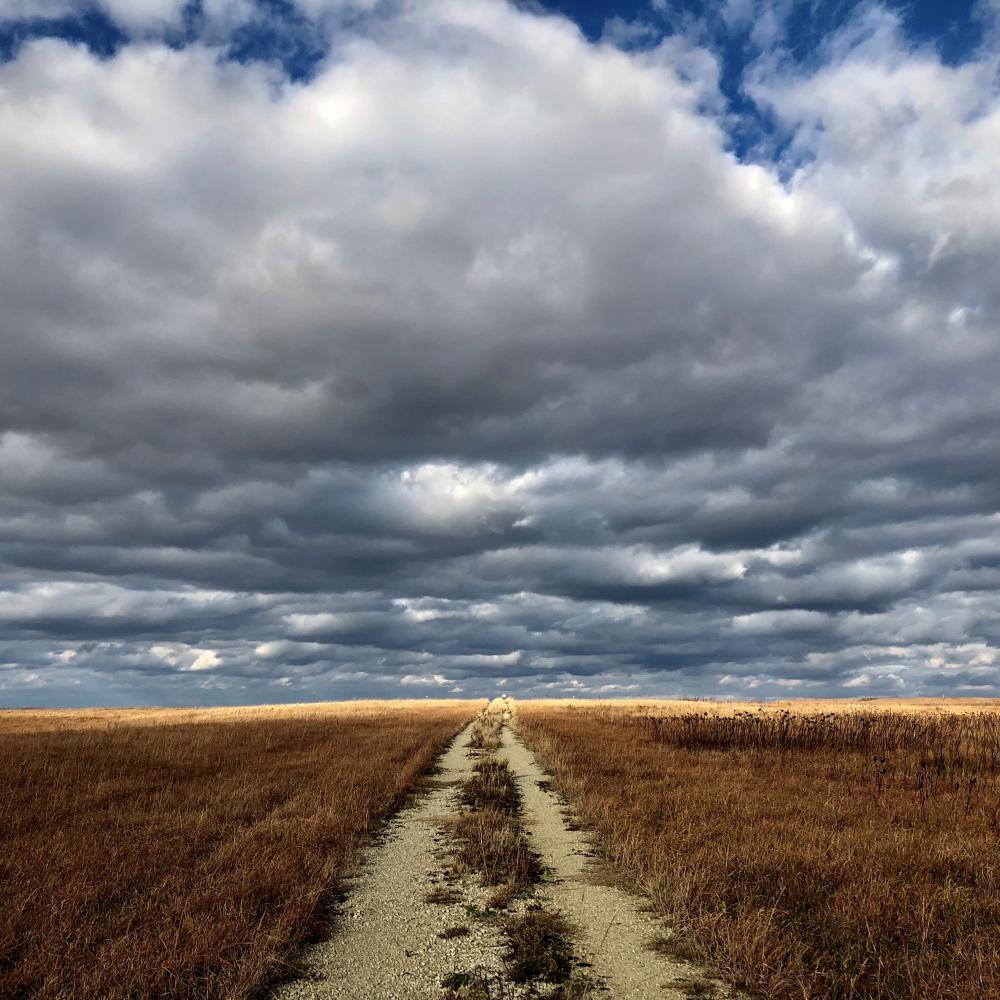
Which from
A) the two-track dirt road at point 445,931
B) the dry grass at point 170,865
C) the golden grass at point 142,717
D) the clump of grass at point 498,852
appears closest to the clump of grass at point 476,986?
the two-track dirt road at point 445,931

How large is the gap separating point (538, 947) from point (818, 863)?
195 inches

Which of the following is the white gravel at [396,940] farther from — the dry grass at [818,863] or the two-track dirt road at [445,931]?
the dry grass at [818,863]

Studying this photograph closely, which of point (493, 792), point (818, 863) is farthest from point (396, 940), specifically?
point (493, 792)

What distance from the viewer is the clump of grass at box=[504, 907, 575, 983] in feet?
22.1

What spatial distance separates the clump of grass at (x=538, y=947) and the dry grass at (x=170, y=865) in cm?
227

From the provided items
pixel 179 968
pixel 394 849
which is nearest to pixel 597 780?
pixel 394 849

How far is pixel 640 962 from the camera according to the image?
7.13 metres

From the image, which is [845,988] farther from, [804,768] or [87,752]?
[87,752]

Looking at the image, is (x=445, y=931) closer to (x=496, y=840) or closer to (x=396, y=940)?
(x=396, y=940)

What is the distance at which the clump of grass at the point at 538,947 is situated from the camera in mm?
6746

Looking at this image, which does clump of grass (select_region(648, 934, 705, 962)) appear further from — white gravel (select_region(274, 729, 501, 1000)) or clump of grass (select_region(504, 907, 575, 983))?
white gravel (select_region(274, 729, 501, 1000))

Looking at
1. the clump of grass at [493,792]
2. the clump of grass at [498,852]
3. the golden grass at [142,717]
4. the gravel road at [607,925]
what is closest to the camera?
the gravel road at [607,925]

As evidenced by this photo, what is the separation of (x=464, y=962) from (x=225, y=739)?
2671cm

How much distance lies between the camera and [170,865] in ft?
32.6
